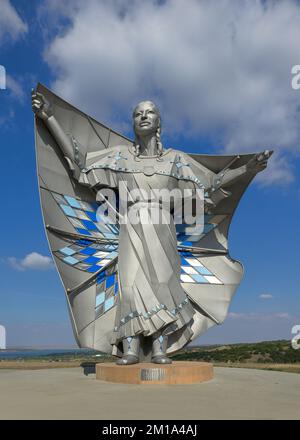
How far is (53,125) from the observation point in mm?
12086

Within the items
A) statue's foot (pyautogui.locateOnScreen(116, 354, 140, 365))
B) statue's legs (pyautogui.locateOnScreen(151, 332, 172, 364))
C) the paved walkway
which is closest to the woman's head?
statue's legs (pyautogui.locateOnScreen(151, 332, 172, 364))

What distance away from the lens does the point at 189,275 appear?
527 inches

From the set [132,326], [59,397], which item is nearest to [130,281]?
[132,326]

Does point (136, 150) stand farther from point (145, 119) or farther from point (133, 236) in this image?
point (133, 236)

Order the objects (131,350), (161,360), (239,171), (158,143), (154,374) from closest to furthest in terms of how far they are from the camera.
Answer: (154,374), (161,360), (131,350), (239,171), (158,143)

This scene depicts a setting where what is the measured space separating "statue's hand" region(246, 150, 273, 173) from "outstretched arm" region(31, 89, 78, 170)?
15.9 feet

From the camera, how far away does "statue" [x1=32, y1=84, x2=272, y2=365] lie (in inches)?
440

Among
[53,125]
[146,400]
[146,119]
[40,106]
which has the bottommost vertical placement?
[146,400]

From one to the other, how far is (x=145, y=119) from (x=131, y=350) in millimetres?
6124

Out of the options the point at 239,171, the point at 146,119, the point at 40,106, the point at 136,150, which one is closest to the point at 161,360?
the point at 239,171

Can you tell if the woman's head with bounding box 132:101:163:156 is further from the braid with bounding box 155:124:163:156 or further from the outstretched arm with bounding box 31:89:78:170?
the outstretched arm with bounding box 31:89:78:170
